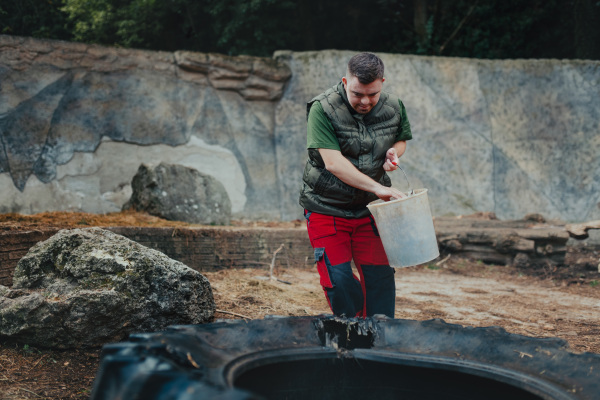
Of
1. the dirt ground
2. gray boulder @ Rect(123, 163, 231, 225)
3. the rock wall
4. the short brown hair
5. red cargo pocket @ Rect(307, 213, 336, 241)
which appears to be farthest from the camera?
the rock wall

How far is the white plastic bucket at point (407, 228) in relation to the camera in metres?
2.68

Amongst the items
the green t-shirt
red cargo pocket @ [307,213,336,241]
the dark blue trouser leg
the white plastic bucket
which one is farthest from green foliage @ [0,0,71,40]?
the white plastic bucket

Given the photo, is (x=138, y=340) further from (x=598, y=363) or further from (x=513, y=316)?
(x=513, y=316)

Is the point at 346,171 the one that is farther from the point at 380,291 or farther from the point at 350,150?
the point at 380,291

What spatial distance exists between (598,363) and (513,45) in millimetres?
10889

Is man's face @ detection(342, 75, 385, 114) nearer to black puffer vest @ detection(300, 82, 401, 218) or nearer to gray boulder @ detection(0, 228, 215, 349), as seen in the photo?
black puffer vest @ detection(300, 82, 401, 218)

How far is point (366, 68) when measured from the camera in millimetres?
2740

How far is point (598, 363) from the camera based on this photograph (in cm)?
181

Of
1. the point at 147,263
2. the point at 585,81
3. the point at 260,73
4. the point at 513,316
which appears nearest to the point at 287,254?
the point at 513,316

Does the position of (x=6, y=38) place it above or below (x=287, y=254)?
above

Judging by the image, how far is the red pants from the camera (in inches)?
116

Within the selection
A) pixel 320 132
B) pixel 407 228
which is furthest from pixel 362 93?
pixel 407 228

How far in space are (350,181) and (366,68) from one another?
507 millimetres

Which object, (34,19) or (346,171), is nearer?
(346,171)
